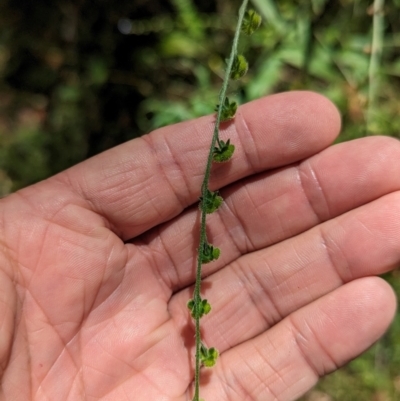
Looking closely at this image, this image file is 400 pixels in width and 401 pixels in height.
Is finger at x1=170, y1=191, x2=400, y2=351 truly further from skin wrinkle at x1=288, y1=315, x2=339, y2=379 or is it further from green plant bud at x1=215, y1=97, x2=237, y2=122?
green plant bud at x1=215, y1=97, x2=237, y2=122

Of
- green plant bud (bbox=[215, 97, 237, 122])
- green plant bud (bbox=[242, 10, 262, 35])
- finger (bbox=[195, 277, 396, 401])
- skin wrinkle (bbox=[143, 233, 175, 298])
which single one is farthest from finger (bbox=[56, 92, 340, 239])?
finger (bbox=[195, 277, 396, 401])

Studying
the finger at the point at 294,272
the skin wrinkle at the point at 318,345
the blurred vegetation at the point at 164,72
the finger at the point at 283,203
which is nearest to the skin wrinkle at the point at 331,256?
the finger at the point at 294,272

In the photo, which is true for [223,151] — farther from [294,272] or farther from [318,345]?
[318,345]

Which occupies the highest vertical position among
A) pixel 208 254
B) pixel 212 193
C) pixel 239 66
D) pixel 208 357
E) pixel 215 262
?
pixel 239 66

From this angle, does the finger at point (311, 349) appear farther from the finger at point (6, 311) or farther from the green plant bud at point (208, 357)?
the finger at point (6, 311)

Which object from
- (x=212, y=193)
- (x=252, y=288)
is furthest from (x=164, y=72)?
(x=252, y=288)

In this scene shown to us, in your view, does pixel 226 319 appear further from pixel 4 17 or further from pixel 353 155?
pixel 4 17

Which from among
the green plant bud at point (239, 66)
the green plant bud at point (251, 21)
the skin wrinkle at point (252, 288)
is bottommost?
the skin wrinkle at point (252, 288)
